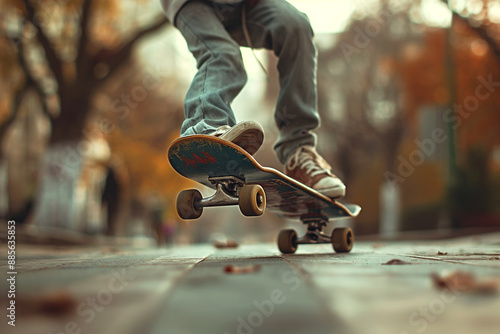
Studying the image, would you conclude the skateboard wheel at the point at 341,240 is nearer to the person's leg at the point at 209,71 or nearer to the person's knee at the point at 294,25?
the person's leg at the point at 209,71

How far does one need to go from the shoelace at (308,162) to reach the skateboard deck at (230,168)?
0.18m

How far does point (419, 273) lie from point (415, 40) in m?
19.2

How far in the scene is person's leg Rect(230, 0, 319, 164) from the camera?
3135 millimetres

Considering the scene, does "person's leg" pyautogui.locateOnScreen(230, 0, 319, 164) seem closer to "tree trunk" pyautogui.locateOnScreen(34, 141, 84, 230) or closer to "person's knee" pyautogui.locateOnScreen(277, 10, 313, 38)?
"person's knee" pyautogui.locateOnScreen(277, 10, 313, 38)

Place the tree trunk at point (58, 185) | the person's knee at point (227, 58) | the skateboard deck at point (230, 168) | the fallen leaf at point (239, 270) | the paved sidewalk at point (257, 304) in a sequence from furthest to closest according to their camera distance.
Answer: the tree trunk at point (58, 185) < the person's knee at point (227, 58) < the skateboard deck at point (230, 168) < the fallen leaf at point (239, 270) < the paved sidewalk at point (257, 304)

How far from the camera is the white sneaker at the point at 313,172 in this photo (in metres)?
3.07

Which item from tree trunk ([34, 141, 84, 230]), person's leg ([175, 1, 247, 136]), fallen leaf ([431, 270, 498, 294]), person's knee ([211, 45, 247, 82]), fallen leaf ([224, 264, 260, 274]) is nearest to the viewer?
fallen leaf ([431, 270, 498, 294])

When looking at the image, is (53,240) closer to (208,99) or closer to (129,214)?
(208,99)

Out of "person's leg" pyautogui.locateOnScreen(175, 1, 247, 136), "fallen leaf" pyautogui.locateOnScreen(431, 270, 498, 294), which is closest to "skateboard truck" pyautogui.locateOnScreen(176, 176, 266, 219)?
"person's leg" pyautogui.locateOnScreen(175, 1, 247, 136)

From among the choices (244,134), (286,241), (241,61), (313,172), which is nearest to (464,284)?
(244,134)

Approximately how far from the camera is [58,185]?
1046 centimetres

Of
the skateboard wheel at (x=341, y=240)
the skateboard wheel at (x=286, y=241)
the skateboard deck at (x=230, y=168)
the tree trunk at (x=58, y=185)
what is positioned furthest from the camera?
the tree trunk at (x=58, y=185)

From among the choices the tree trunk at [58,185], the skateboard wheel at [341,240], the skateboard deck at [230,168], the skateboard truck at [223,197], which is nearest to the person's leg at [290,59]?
the skateboard deck at [230,168]

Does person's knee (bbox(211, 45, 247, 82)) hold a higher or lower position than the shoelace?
higher
